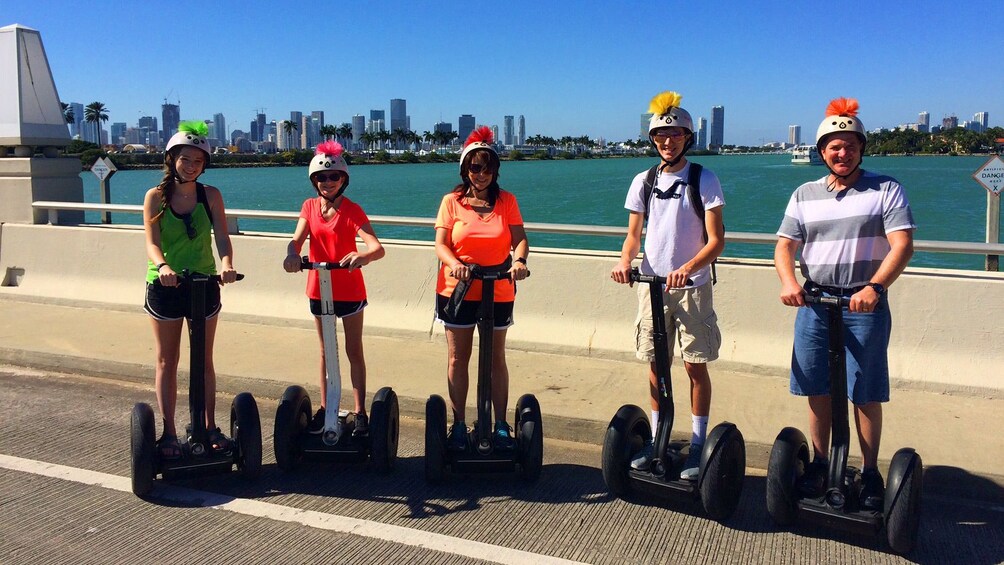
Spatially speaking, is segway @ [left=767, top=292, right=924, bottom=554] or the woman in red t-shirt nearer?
segway @ [left=767, top=292, right=924, bottom=554]

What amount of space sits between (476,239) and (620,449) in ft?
4.67

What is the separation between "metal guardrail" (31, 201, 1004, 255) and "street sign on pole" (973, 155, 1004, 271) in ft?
4.37

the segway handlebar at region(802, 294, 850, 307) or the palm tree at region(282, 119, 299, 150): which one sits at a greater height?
the palm tree at region(282, 119, 299, 150)

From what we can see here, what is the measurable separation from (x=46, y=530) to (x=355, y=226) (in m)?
2.30

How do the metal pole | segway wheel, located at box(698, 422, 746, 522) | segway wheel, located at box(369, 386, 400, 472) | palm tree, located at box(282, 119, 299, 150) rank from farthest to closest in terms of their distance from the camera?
palm tree, located at box(282, 119, 299, 150) < the metal pole < segway wheel, located at box(369, 386, 400, 472) < segway wheel, located at box(698, 422, 746, 522)

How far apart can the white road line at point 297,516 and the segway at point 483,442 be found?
0.59m

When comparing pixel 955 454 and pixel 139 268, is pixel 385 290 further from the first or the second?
pixel 955 454

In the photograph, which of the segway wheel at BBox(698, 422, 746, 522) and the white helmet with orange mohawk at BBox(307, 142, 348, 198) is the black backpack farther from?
the white helmet with orange mohawk at BBox(307, 142, 348, 198)

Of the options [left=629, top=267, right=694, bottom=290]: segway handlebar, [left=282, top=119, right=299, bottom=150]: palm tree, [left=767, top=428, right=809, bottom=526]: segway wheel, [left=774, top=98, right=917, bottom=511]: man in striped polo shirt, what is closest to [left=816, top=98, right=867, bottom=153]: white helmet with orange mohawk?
[left=774, top=98, right=917, bottom=511]: man in striped polo shirt

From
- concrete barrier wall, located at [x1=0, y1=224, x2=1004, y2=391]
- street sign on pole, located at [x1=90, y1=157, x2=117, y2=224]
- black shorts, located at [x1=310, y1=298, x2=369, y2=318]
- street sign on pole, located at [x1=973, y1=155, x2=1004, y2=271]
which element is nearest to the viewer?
black shorts, located at [x1=310, y1=298, x2=369, y2=318]

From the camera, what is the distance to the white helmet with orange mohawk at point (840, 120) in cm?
415

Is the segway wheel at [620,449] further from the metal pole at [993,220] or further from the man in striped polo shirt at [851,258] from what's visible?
the metal pole at [993,220]

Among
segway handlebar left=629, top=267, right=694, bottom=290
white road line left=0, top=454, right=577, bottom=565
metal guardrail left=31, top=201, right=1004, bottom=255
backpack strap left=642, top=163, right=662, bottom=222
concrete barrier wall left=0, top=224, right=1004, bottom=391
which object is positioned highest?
backpack strap left=642, top=163, right=662, bottom=222

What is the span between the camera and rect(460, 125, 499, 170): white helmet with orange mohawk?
485 centimetres
